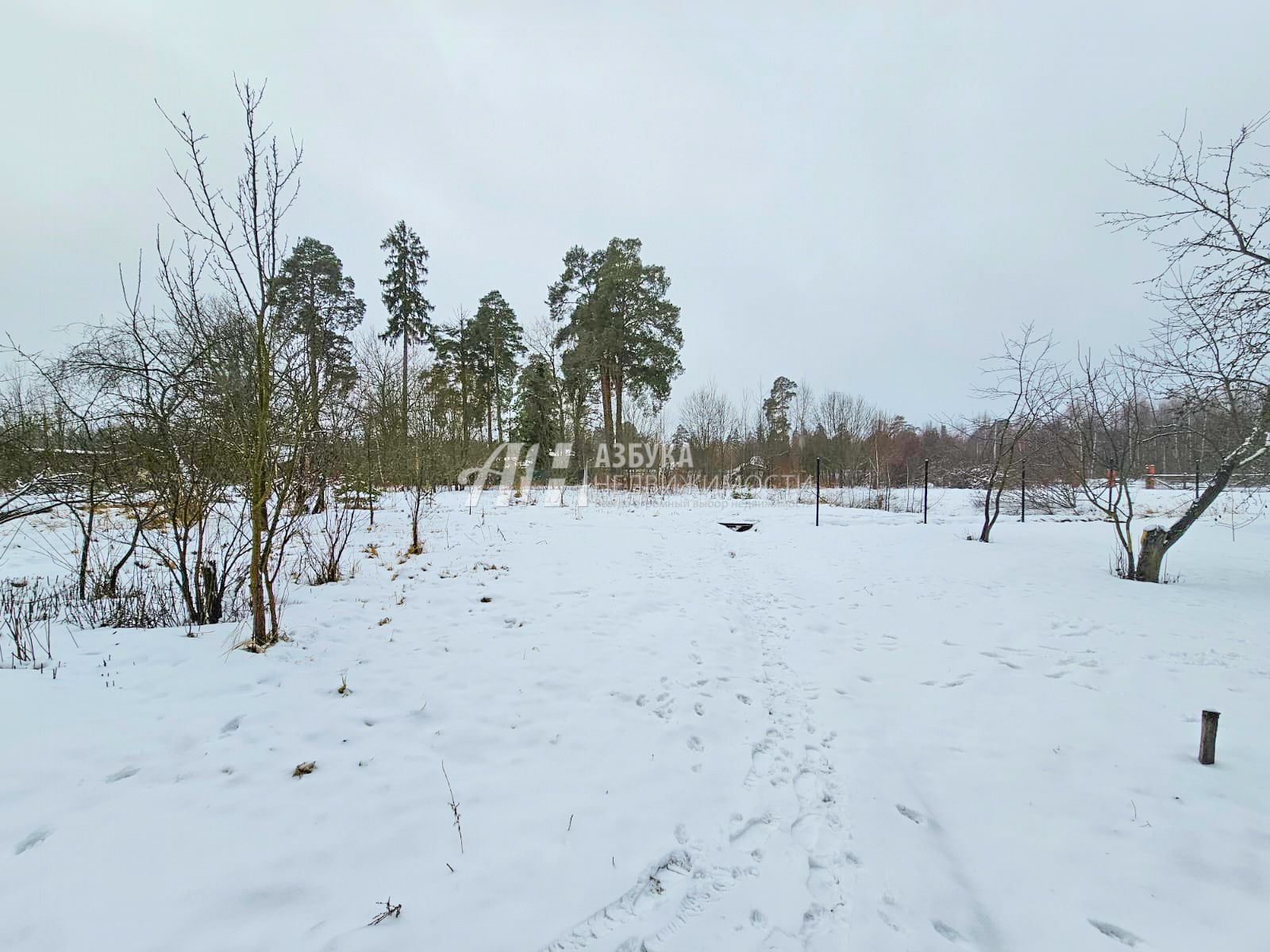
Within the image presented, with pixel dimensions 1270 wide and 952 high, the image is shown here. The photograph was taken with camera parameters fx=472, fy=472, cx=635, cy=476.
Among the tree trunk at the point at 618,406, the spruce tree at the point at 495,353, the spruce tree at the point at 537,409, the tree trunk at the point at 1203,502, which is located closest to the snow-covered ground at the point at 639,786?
the tree trunk at the point at 1203,502

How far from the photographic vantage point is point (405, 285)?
71.9 ft

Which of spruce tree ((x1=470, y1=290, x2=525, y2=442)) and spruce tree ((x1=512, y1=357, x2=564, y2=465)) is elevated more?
spruce tree ((x1=470, y1=290, x2=525, y2=442))

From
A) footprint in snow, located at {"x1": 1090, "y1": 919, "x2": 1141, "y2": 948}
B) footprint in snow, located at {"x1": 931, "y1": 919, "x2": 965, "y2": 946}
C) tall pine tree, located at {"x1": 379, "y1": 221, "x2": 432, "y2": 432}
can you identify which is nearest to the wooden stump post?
footprint in snow, located at {"x1": 1090, "y1": 919, "x2": 1141, "y2": 948}

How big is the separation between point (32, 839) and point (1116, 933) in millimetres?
3809

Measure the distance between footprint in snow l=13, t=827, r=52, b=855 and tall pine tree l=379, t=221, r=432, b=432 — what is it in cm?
2279

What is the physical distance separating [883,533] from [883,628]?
22.4 ft

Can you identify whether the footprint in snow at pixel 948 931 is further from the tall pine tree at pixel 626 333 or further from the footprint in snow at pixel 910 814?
the tall pine tree at pixel 626 333

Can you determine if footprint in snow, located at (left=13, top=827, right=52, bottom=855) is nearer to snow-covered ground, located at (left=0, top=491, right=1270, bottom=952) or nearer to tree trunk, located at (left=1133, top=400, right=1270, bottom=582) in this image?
snow-covered ground, located at (left=0, top=491, right=1270, bottom=952)

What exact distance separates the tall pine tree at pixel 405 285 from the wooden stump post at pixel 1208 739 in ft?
80.4

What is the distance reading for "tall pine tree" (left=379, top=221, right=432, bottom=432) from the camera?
21859mm

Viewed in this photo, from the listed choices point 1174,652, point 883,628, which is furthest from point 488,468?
point 1174,652

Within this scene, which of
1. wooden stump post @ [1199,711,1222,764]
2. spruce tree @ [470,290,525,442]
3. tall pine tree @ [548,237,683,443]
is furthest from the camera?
spruce tree @ [470,290,525,442]

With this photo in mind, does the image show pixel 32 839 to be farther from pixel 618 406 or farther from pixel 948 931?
pixel 618 406

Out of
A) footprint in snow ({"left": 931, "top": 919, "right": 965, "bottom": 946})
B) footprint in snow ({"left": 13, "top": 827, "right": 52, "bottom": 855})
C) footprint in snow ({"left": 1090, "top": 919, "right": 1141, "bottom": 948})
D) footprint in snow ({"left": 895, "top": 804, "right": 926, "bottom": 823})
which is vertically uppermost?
footprint in snow ({"left": 13, "top": 827, "right": 52, "bottom": 855})
